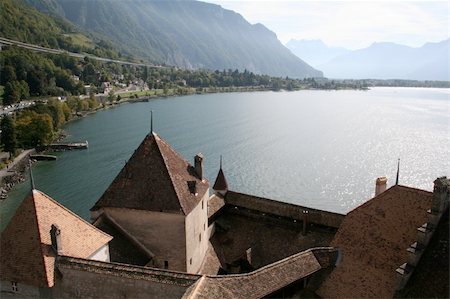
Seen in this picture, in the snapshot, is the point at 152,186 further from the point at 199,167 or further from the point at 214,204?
the point at 214,204

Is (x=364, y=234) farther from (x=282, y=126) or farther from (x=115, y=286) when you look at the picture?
(x=282, y=126)

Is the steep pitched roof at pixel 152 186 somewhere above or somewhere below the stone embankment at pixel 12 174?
above

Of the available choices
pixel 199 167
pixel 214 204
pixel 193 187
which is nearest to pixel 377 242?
pixel 193 187

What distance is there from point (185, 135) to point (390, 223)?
3752 inches

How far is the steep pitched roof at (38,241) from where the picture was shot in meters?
19.9

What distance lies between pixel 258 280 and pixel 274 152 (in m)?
81.7

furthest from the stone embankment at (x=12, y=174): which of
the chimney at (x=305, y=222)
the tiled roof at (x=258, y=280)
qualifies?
the tiled roof at (x=258, y=280)

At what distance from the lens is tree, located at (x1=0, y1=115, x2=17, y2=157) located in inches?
3068

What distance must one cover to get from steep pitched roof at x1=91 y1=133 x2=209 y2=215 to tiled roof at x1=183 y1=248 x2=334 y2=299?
6.74 m

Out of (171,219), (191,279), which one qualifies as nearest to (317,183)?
(171,219)

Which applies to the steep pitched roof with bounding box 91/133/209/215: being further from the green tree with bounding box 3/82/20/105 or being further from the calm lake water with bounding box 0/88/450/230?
the green tree with bounding box 3/82/20/105

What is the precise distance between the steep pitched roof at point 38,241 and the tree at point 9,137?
64.2m

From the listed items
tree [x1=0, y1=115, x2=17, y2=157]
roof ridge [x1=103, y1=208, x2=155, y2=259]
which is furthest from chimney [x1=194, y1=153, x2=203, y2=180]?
tree [x1=0, y1=115, x2=17, y2=157]

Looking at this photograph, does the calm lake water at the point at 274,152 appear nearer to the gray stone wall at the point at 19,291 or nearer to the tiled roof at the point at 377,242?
the gray stone wall at the point at 19,291
